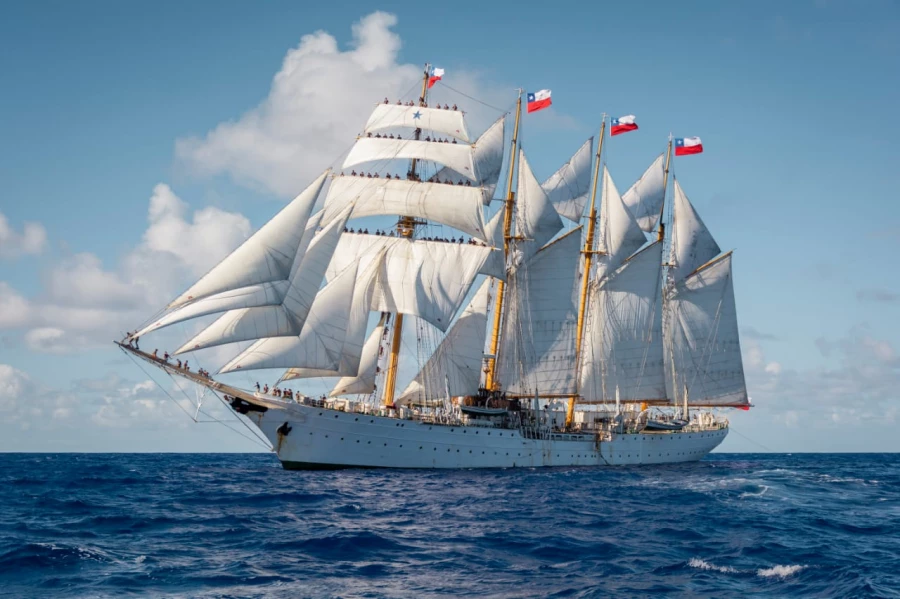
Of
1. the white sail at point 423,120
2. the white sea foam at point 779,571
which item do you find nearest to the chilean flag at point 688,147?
the white sail at point 423,120

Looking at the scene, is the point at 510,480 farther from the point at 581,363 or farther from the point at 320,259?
the point at 581,363

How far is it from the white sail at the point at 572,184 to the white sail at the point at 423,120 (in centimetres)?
1027

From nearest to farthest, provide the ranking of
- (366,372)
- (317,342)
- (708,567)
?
(708,567) → (317,342) → (366,372)

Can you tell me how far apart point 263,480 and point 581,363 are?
3389 centimetres

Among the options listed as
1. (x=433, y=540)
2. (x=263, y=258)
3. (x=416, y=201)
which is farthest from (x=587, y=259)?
(x=433, y=540)

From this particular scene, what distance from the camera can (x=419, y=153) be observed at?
59.3m

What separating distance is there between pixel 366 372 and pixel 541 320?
16356mm

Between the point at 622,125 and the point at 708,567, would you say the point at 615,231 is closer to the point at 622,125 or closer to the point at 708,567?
the point at 622,125

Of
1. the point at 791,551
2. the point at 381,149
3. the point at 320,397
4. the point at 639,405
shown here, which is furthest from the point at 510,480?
the point at 639,405

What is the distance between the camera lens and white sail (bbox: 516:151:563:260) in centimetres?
6275

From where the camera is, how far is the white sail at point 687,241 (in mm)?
72938

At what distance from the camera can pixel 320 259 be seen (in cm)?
4584

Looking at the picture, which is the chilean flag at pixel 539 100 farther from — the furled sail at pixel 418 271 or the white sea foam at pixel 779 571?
the white sea foam at pixel 779 571

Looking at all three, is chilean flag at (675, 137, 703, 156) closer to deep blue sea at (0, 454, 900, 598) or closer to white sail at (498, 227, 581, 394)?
white sail at (498, 227, 581, 394)
